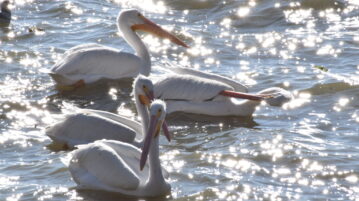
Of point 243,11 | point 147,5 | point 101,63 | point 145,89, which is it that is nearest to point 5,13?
point 147,5

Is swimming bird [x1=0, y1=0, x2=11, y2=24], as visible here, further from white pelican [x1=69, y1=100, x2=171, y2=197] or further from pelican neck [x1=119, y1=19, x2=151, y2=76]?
white pelican [x1=69, y1=100, x2=171, y2=197]

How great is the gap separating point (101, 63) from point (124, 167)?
2.95 meters

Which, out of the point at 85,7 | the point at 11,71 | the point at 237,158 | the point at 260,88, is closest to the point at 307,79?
the point at 260,88

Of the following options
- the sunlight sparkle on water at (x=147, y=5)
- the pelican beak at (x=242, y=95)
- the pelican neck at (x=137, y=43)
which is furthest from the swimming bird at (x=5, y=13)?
the pelican beak at (x=242, y=95)

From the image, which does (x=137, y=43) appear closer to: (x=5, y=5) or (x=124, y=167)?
(x=5, y=5)

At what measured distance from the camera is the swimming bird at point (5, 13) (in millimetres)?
10456

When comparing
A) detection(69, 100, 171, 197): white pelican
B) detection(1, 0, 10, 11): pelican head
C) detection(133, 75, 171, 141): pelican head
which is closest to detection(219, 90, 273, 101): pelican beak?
detection(133, 75, 171, 141): pelican head

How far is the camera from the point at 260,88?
8.22 metres

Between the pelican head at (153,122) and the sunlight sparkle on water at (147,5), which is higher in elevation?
the pelican head at (153,122)

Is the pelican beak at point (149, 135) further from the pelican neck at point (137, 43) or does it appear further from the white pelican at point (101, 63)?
the pelican neck at point (137, 43)

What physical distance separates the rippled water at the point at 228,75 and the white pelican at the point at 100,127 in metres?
0.13

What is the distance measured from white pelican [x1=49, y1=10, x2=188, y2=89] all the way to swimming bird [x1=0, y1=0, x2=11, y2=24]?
7.97 ft

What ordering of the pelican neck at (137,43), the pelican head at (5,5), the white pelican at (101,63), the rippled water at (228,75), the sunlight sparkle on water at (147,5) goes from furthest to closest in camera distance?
the sunlight sparkle on water at (147,5) → the pelican head at (5,5) → the pelican neck at (137,43) → the white pelican at (101,63) → the rippled water at (228,75)

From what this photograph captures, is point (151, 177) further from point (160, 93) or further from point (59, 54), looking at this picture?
point (59, 54)
